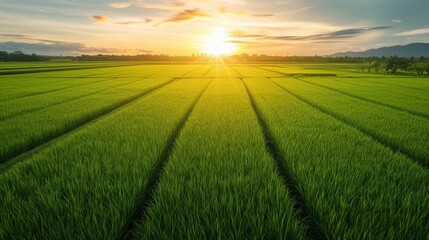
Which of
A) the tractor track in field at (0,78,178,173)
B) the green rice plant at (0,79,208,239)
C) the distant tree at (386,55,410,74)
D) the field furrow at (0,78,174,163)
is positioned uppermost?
the distant tree at (386,55,410,74)

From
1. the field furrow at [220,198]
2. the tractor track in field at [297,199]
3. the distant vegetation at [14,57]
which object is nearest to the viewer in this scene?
the field furrow at [220,198]

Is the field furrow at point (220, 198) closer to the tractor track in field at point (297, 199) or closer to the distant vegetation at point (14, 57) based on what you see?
the tractor track in field at point (297, 199)

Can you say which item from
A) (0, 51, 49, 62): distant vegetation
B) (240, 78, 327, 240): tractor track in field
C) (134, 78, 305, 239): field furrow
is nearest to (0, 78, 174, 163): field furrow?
(134, 78, 305, 239): field furrow

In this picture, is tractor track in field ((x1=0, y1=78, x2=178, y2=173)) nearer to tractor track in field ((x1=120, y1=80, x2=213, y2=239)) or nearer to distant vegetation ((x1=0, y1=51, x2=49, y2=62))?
tractor track in field ((x1=120, y1=80, x2=213, y2=239))

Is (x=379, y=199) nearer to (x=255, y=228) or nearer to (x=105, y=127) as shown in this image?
(x=255, y=228)

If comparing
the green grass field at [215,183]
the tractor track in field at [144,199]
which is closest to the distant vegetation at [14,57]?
the green grass field at [215,183]

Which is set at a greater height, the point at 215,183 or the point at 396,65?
the point at 396,65

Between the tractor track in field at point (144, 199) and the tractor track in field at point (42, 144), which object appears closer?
the tractor track in field at point (144, 199)

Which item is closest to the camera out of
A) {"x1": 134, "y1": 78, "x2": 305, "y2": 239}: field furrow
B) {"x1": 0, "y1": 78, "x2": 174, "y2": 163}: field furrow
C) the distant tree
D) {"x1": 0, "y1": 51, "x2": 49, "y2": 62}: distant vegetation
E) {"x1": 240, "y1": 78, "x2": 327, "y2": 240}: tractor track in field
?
{"x1": 134, "y1": 78, "x2": 305, "y2": 239}: field furrow

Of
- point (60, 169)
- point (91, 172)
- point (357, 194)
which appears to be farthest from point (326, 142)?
point (60, 169)

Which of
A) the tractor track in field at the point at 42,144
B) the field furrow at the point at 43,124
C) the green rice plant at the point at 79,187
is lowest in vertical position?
the tractor track in field at the point at 42,144

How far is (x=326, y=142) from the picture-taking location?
4887 millimetres

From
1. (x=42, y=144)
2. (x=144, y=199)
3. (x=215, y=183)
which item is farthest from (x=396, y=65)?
(x=42, y=144)

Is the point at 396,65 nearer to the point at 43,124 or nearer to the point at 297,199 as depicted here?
the point at 297,199
